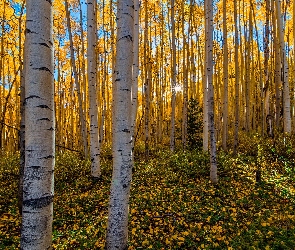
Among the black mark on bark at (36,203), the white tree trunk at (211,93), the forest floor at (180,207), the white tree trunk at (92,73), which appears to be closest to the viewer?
the black mark on bark at (36,203)

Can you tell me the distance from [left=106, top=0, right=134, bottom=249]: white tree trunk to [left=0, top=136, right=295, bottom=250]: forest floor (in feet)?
2.19

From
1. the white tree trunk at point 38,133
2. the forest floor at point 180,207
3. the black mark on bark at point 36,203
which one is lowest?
the forest floor at point 180,207

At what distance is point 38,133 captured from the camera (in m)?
1.56

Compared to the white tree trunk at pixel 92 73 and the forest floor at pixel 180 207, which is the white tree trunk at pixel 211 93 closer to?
the forest floor at pixel 180 207

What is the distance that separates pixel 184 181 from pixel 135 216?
263 centimetres

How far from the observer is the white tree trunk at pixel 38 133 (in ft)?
5.01

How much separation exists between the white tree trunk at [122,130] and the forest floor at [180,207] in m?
0.67

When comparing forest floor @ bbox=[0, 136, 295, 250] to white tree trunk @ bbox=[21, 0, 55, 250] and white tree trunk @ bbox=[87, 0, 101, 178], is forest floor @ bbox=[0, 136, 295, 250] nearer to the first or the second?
white tree trunk @ bbox=[21, 0, 55, 250]

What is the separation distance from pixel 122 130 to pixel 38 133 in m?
1.43

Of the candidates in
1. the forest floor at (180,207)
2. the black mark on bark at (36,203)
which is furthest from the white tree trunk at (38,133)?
the forest floor at (180,207)

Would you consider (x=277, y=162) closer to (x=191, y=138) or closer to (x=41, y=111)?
(x=191, y=138)

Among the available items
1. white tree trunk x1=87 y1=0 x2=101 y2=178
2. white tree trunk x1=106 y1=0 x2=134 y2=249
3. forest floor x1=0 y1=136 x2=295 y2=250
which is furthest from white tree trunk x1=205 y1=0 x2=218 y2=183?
white tree trunk x1=106 y1=0 x2=134 y2=249

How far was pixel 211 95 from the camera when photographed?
690cm

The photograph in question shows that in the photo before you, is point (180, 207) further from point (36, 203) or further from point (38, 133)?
point (38, 133)
